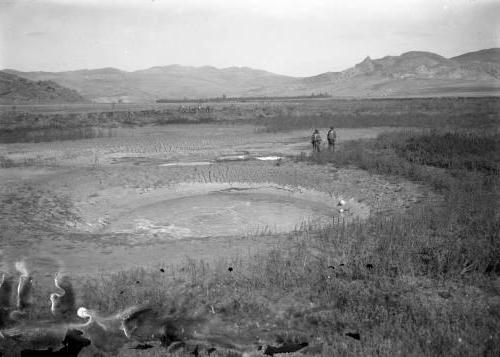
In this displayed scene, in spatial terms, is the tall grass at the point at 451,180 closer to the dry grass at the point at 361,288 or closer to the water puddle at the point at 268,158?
the dry grass at the point at 361,288

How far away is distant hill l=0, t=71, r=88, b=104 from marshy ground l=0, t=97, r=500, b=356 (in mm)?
80677

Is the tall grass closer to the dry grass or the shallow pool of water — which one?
the dry grass

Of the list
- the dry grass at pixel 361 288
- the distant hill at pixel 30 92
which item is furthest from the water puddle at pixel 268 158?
the distant hill at pixel 30 92

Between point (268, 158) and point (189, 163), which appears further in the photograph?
point (268, 158)

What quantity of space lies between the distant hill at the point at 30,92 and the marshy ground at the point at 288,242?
8068cm

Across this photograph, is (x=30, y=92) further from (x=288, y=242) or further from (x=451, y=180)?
(x=288, y=242)

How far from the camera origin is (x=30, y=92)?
98438 mm

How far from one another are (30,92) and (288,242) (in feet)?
332

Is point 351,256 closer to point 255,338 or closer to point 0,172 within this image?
point 255,338

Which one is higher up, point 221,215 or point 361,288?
point 361,288

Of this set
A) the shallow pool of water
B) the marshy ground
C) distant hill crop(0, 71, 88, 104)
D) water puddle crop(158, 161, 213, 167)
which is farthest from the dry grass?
distant hill crop(0, 71, 88, 104)

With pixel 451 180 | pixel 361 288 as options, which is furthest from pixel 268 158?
pixel 361 288

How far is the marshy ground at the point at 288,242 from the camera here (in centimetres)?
637

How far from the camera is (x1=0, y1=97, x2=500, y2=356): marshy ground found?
6.37m
